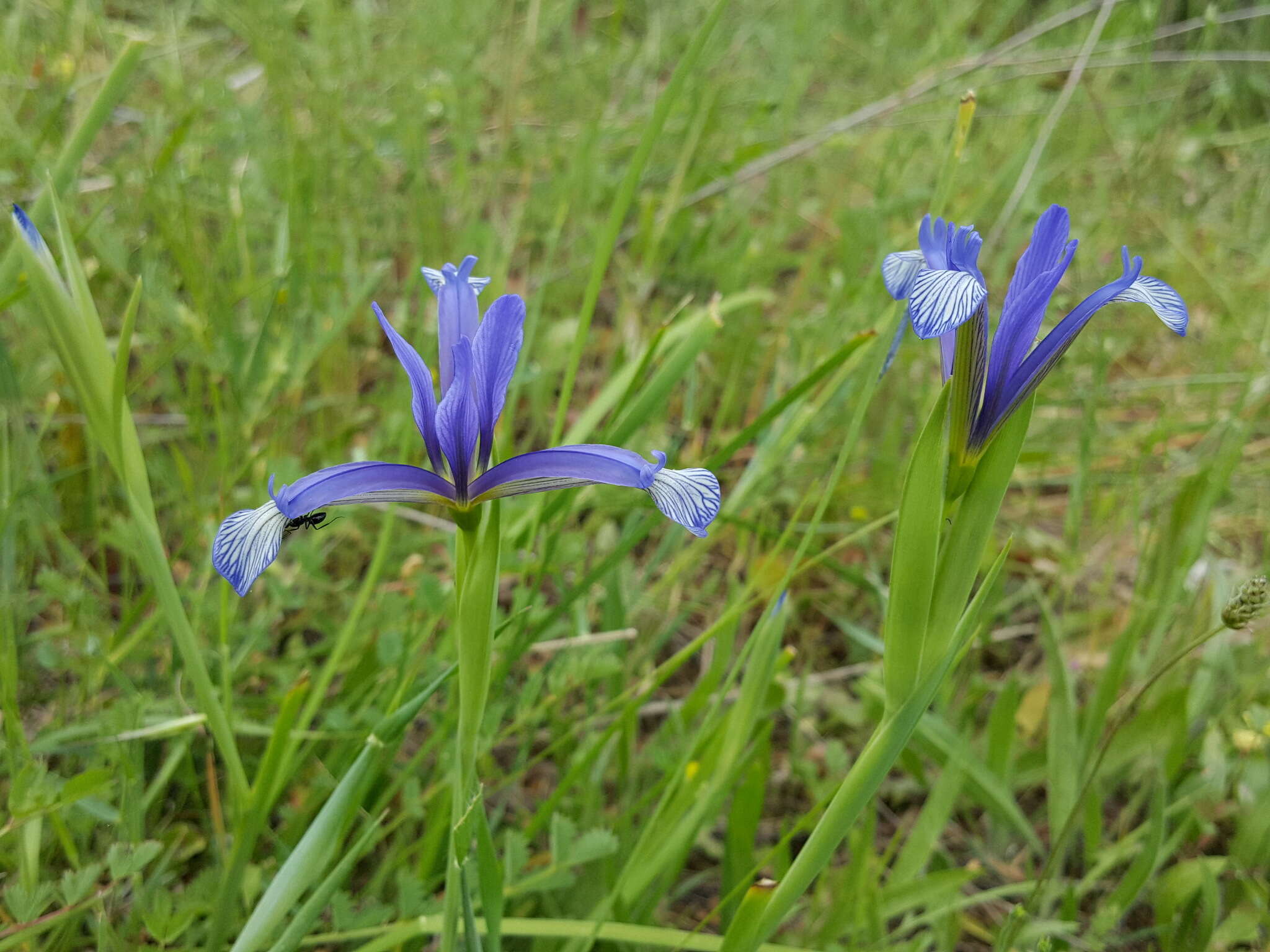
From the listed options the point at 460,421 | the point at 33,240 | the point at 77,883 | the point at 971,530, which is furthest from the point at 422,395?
the point at 77,883

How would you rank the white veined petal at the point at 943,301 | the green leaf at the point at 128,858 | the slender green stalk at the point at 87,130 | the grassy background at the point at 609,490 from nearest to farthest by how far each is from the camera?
the white veined petal at the point at 943,301 → the green leaf at the point at 128,858 → the slender green stalk at the point at 87,130 → the grassy background at the point at 609,490

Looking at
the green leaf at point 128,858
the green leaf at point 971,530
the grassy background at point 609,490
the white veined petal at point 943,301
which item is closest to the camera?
the white veined petal at point 943,301

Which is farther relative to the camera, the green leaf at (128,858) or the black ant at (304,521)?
→ the green leaf at (128,858)

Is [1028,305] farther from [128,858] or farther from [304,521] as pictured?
[128,858]

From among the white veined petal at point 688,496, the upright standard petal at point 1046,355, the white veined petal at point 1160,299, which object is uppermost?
the white veined petal at point 1160,299

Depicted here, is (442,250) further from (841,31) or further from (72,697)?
(841,31)

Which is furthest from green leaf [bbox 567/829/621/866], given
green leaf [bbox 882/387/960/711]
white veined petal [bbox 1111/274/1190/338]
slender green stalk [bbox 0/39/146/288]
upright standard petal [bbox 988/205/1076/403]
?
slender green stalk [bbox 0/39/146/288]

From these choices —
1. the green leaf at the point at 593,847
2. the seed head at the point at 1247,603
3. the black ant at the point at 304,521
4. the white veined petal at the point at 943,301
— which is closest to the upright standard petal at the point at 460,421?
the black ant at the point at 304,521

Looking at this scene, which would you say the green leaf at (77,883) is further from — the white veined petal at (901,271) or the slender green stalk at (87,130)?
the white veined petal at (901,271)
